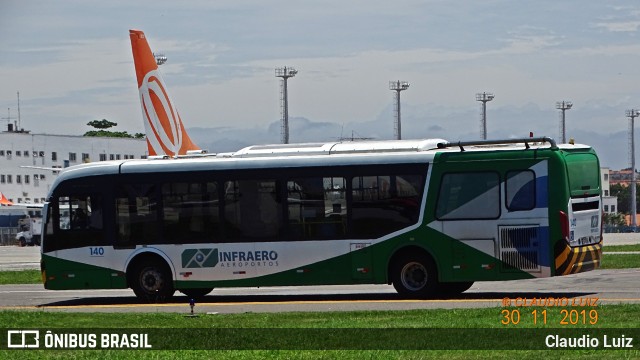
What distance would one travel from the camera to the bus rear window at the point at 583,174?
23953 mm

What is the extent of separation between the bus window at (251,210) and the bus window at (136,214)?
63.7 inches

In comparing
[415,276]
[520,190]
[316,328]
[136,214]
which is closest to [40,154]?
[136,214]

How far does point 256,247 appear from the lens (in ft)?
83.5

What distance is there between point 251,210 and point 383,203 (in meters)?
2.70

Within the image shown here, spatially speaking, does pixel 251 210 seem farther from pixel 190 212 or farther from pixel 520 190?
pixel 520 190

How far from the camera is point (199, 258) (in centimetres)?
2588

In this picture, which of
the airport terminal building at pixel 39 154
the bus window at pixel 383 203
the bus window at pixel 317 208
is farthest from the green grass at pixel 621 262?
the airport terminal building at pixel 39 154

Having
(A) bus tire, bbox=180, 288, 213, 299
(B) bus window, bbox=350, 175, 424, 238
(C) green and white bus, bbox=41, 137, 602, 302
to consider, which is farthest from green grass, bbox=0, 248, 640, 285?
(B) bus window, bbox=350, 175, 424, 238

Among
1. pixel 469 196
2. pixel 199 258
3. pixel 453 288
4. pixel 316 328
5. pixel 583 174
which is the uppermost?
pixel 583 174

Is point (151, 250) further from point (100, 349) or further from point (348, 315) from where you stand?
point (100, 349)

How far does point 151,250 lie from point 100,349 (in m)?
10.6

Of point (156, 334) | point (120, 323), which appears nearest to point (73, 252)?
point (120, 323)

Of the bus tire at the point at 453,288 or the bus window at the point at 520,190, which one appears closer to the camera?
the bus window at the point at 520,190

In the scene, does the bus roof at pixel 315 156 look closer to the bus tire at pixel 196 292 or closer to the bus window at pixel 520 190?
the bus window at pixel 520 190
